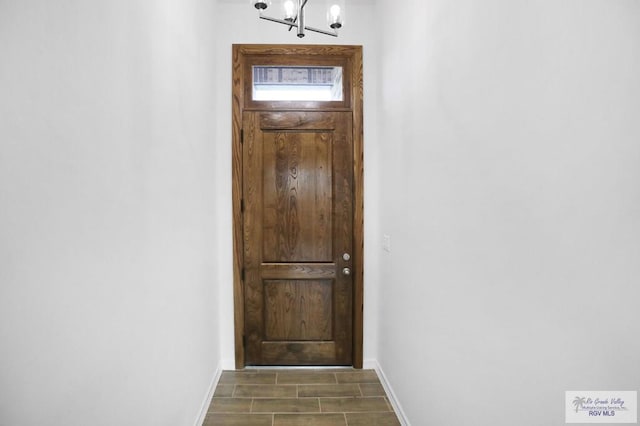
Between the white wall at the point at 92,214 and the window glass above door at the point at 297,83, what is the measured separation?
3.51ft

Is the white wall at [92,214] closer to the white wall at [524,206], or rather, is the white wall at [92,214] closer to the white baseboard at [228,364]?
the white baseboard at [228,364]

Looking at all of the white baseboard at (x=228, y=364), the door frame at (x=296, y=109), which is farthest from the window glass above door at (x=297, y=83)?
the white baseboard at (x=228, y=364)

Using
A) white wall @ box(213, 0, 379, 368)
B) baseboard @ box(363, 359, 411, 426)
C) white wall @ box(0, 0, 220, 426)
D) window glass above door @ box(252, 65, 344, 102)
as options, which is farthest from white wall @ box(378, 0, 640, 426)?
white wall @ box(0, 0, 220, 426)

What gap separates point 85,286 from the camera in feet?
3.28

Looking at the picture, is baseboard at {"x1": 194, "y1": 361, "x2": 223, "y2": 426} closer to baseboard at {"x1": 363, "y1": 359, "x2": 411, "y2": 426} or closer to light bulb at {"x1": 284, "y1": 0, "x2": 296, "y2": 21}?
baseboard at {"x1": 363, "y1": 359, "x2": 411, "y2": 426}

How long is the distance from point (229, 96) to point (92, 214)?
211 cm

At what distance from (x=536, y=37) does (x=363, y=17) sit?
2.27m

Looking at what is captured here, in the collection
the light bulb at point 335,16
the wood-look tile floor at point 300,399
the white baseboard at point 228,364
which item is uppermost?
the light bulb at point 335,16

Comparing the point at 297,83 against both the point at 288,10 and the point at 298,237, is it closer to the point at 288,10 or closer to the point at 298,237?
the point at 288,10

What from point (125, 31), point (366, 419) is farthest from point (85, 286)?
point (366, 419)

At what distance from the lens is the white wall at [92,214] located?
778 millimetres

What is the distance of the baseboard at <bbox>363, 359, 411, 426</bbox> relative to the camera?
2176mm

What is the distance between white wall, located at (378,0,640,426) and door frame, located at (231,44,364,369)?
39.3 inches

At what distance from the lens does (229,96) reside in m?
2.92
